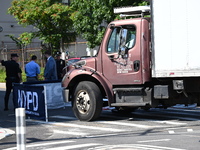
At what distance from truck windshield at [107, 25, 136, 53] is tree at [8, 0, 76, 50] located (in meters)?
23.0

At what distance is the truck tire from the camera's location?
1261cm

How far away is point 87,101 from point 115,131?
6.65ft

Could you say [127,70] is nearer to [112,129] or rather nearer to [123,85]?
[123,85]

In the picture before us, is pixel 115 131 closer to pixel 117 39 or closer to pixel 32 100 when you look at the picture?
pixel 117 39

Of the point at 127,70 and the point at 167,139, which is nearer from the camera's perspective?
the point at 167,139

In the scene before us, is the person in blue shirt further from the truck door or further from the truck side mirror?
the truck side mirror

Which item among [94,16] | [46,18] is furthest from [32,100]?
[46,18]

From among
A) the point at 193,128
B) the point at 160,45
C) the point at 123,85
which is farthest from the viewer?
the point at 123,85

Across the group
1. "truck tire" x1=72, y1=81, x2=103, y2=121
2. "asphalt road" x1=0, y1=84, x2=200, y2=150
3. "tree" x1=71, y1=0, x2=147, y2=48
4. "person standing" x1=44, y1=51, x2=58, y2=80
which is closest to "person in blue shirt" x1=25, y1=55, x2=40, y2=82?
"person standing" x1=44, y1=51, x2=58, y2=80

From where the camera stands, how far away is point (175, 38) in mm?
11578

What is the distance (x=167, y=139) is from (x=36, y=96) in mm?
4677

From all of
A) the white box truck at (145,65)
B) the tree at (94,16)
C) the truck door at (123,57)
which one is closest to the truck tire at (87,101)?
the white box truck at (145,65)

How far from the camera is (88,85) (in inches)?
503

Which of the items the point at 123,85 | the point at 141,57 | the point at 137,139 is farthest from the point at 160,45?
the point at 137,139
